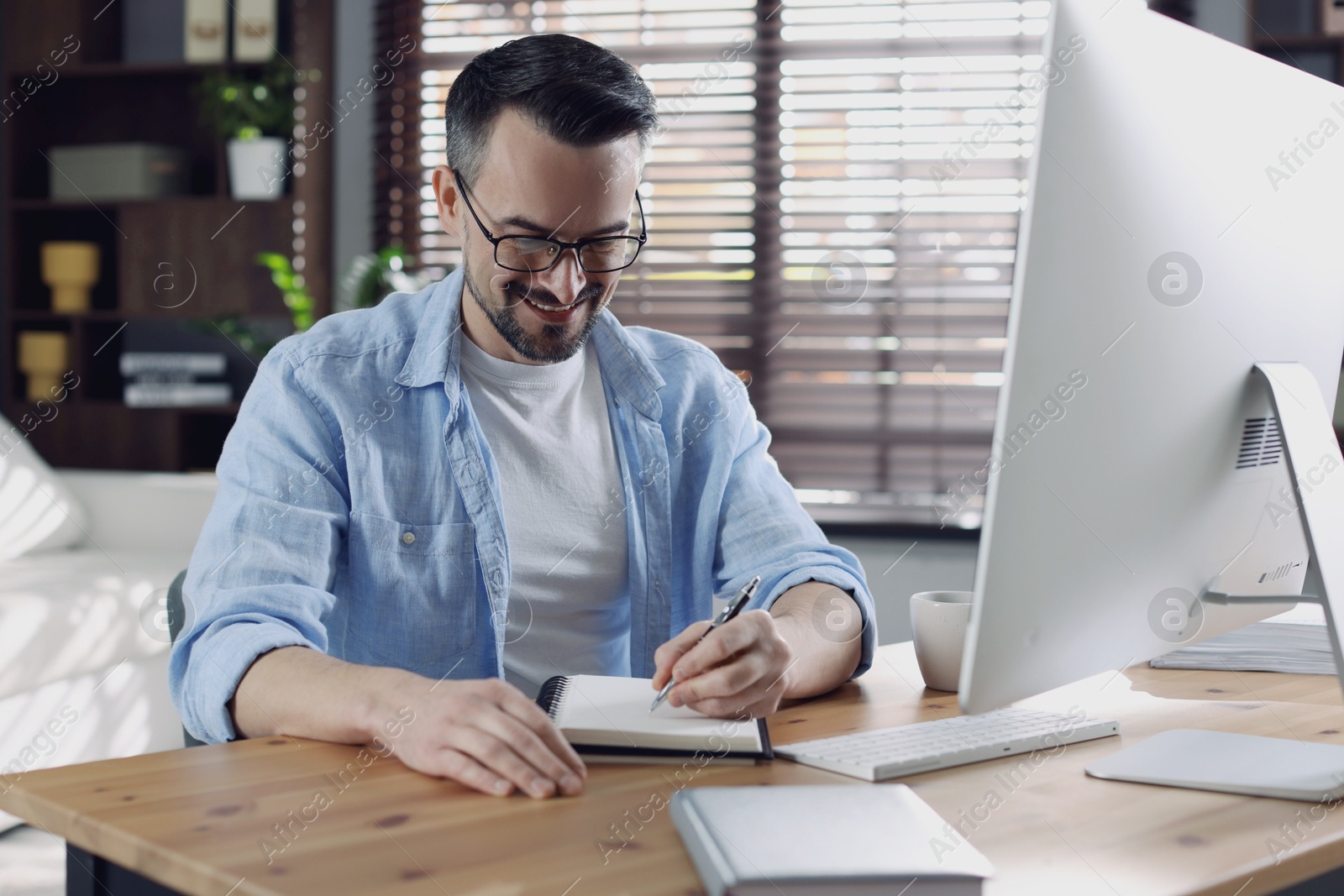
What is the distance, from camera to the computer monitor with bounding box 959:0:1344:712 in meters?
0.65

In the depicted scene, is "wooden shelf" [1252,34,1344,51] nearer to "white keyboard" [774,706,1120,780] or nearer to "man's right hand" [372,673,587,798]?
"white keyboard" [774,706,1120,780]

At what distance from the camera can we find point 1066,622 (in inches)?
27.8

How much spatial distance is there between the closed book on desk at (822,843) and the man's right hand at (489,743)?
3.9 inches

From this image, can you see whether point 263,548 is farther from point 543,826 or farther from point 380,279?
point 380,279

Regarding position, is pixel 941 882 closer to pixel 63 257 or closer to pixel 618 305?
pixel 618 305

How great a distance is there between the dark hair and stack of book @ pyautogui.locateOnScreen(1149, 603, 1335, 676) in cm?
81

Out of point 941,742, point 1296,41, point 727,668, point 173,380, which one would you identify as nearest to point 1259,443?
point 941,742

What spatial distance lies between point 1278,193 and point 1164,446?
212mm

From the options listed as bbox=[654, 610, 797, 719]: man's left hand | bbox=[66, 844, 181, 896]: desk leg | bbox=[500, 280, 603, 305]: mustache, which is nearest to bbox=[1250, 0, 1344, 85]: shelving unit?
bbox=[500, 280, 603, 305]: mustache

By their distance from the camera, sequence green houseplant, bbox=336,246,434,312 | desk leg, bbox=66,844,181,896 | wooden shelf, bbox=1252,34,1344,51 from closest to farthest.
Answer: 1. desk leg, bbox=66,844,181,896
2. wooden shelf, bbox=1252,34,1344,51
3. green houseplant, bbox=336,246,434,312

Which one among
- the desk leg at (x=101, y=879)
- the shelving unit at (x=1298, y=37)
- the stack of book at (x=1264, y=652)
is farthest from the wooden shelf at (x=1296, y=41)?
the desk leg at (x=101, y=879)

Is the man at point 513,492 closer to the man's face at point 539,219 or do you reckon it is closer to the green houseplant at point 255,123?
the man's face at point 539,219

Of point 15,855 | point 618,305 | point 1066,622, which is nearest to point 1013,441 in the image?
point 1066,622

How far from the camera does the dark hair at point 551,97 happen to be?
4.16 feet
